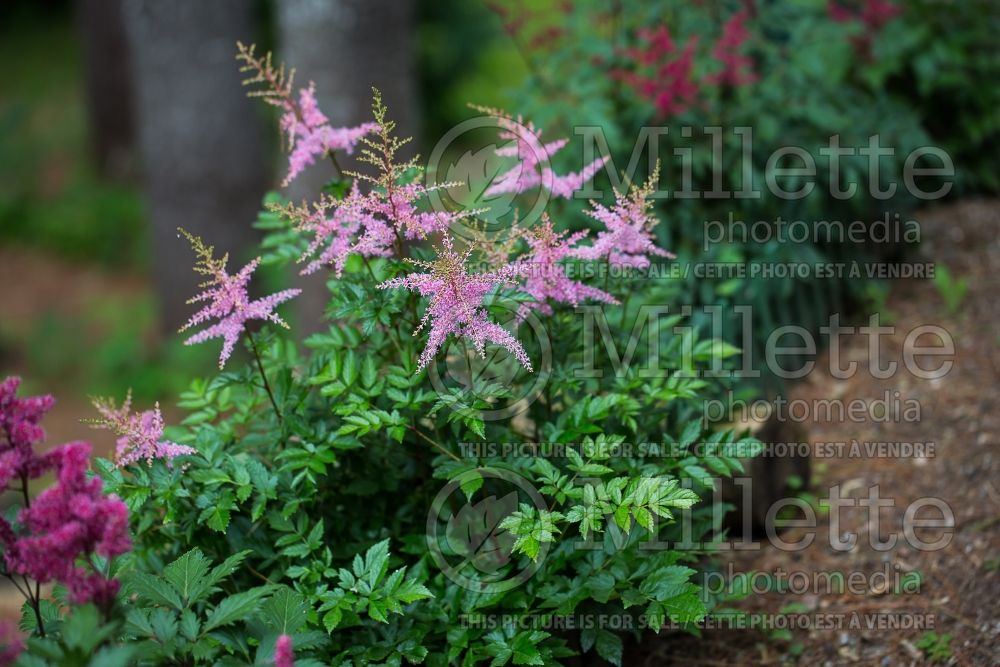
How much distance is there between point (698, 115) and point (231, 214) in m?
3.83

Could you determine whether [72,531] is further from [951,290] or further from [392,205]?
[951,290]

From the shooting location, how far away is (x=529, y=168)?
2.58 meters

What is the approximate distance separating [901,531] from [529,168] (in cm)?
172

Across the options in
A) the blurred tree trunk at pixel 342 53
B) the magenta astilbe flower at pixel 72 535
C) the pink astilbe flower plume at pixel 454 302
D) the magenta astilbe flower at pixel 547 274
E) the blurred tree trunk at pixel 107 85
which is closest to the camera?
the magenta astilbe flower at pixel 72 535

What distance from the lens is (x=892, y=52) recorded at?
15.4ft

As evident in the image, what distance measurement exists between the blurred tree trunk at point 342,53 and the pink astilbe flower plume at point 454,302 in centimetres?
278

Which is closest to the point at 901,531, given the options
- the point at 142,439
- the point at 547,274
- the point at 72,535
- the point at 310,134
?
the point at 547,274

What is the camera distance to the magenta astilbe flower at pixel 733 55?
3.95 meters

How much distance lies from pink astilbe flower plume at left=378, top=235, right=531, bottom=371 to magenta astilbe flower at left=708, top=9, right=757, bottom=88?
2.17 m

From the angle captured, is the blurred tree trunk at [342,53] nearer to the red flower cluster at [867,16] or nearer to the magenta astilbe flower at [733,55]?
the magenta astilbe flower at [733,55]

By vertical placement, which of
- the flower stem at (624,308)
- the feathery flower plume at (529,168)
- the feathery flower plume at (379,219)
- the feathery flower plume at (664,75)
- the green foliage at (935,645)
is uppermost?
the feathery flower plume at (664,75)

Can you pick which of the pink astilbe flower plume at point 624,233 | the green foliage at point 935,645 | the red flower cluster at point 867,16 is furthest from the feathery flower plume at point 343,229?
the red flower cluster at point 867,16

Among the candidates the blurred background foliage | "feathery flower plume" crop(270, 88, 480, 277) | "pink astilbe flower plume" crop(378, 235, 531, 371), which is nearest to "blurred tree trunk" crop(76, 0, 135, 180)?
the blurred background foliage

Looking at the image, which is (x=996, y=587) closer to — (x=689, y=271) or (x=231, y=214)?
(x=689, y=271)
